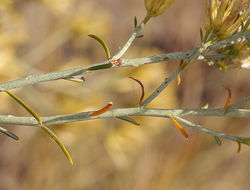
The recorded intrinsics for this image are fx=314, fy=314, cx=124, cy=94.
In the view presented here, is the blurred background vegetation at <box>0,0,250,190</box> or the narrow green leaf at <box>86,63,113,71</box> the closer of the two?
the narrow green leaf at <box>86,63,113,71</box>

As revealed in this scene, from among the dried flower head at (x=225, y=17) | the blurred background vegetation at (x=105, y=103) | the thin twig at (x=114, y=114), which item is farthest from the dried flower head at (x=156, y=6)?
the blurred background vegetation at (x=105, y=103)

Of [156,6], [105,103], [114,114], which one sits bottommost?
[114,114]

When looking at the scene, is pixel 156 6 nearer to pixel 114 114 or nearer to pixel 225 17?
pixel 225 17

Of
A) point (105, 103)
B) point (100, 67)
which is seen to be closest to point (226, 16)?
point (100, 67)

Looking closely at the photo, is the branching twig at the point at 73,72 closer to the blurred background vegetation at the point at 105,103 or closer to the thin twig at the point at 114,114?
the thin twig at the point at 114,114

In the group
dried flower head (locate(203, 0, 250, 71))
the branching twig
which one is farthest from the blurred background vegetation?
dried flower head (locate(203, 0, 250, 71))

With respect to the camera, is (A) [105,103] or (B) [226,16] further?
(A) [105,103]

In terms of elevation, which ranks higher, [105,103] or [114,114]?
[105,103]

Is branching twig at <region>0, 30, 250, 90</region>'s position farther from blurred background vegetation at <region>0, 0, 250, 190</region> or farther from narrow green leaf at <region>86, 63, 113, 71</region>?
blurred background vegetation at <region>0, 0, 250, 190</region>
